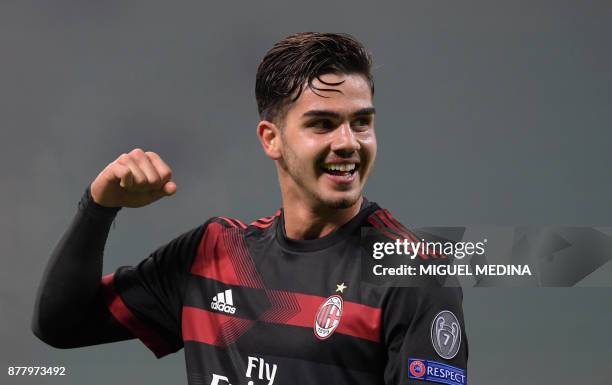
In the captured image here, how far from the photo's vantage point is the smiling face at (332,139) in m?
3.01

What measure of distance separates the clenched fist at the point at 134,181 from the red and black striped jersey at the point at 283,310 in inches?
16.5

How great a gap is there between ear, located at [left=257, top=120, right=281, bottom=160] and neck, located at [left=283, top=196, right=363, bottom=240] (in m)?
0.21

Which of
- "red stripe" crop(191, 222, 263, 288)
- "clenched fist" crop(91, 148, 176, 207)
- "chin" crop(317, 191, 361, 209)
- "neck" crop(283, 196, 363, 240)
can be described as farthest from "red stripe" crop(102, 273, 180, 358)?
"chin" crop(317, 191, 361, 209)

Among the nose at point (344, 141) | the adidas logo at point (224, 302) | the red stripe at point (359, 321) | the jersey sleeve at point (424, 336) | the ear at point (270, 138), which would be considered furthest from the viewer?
the adidas logo at point (224, 302)

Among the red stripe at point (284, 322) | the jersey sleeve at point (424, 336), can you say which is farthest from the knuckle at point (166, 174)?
the jersey sleeve at point (424, 336)

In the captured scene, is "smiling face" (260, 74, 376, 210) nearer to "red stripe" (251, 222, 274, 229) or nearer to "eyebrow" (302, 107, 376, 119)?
"eyebrow" (302, 107, 376, 119)

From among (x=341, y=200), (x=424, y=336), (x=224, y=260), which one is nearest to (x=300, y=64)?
(x=341, y=200)

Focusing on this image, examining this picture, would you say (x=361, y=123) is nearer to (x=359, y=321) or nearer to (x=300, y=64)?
(x=300, y=64)

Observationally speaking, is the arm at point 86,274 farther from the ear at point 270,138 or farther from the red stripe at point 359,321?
the red stripe at point 359,321

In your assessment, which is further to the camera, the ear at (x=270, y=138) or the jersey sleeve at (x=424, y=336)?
the ear at (x=270, y=138)

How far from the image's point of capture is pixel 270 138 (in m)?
3.25

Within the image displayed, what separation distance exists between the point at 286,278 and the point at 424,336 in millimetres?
702

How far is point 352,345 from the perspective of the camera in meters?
2.89

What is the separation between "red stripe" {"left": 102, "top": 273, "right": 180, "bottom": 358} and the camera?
3.55 meters
